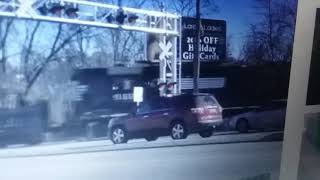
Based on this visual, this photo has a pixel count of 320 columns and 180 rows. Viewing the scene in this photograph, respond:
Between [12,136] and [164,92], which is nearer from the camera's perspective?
[12,136]

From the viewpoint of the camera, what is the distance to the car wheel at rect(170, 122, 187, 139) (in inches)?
54.4

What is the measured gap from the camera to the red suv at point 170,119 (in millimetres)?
1326

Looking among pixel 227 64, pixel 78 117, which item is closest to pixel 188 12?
pixel 227 64

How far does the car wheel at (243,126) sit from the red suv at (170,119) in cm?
7

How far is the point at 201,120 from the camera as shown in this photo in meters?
1.40

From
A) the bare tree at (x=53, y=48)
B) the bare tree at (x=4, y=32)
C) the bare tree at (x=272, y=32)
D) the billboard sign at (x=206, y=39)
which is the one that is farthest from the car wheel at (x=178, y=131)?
the bare tree at (x=4, y=32)

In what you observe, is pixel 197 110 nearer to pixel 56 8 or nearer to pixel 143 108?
pixel 143 108

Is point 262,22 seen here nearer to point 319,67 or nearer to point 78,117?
point 319,67

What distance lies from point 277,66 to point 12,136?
2.85 ft

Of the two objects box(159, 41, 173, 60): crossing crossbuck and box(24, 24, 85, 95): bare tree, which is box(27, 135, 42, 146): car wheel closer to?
box(24, 24, 85, 95): bare tree

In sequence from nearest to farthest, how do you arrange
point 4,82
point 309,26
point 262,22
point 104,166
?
point 4,82, point 104,166, point 262,22, point 309,26

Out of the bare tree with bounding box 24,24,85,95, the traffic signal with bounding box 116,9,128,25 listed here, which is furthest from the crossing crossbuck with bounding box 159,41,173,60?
the bare tree with bounding box 24,24,85,95

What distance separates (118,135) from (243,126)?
0.42m

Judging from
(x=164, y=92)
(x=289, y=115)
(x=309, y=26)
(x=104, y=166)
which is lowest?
(x=104, y=166)
